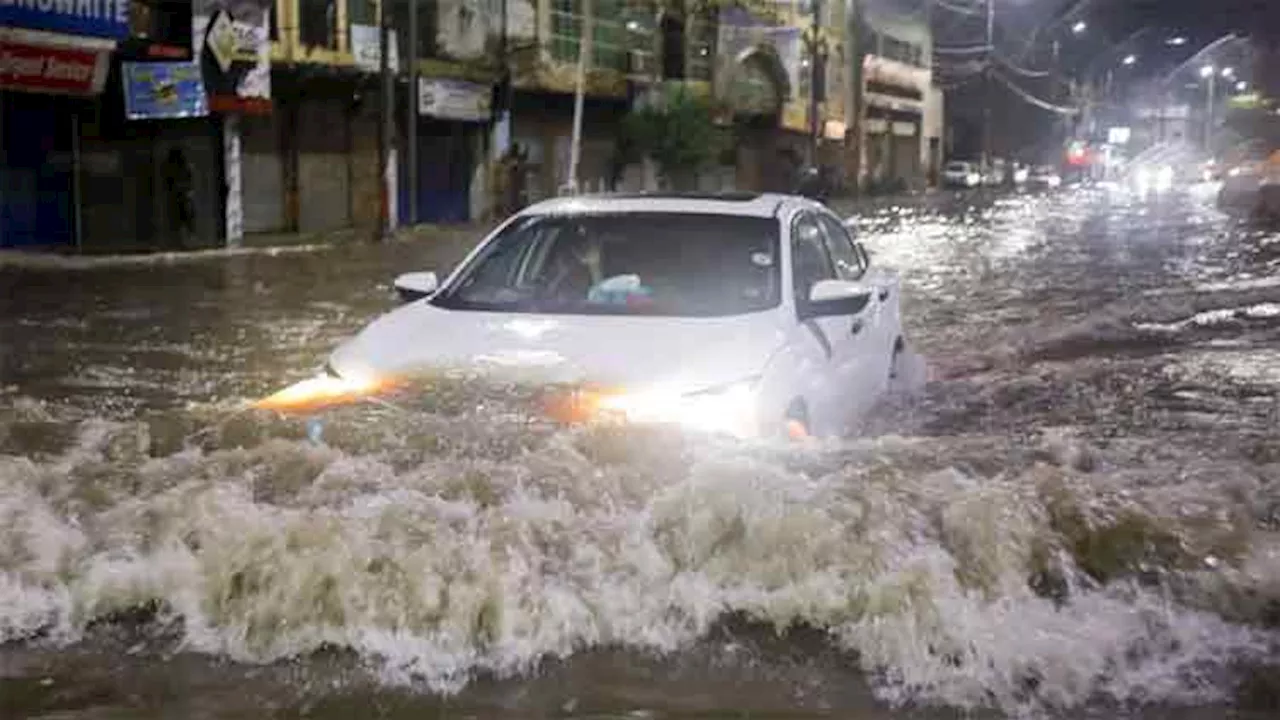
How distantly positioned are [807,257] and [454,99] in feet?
82.6

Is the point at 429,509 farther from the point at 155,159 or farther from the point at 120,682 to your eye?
the point at 155,159

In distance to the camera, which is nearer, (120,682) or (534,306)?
(120,682)

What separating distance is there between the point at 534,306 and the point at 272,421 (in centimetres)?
132

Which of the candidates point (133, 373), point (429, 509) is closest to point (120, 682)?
point (429, 509)

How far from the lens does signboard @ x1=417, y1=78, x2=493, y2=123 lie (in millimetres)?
30453

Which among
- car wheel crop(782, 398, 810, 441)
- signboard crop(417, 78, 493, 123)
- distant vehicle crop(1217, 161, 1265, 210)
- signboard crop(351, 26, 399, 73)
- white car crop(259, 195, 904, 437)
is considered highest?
signboard crop(351, 26, 399, 73)

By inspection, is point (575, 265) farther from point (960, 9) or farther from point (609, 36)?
point (960, 9)

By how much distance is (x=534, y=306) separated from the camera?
6.75 metres

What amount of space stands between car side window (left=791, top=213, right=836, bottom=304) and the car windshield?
0.13m

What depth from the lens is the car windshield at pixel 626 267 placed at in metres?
6.74

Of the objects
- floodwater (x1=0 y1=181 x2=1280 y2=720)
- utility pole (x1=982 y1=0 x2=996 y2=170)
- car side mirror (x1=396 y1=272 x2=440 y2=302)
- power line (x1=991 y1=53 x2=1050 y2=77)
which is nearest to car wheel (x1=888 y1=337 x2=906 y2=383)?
floodwater (x1=0 y1=181 x2=1280 y2=720)

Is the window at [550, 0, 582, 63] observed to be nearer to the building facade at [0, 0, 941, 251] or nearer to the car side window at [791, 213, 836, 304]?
the building facade at [0, 0, 941, 251]

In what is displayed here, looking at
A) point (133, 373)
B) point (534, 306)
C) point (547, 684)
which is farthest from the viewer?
point (133, 373)

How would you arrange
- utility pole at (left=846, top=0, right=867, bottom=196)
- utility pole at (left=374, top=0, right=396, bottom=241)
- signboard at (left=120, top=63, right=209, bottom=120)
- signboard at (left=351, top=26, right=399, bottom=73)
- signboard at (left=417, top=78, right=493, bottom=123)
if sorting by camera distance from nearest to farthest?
1. signboard at (left=120, top=63, right=209, bottom=120)
2. utility pole at (left=374, top=0, right=396, bottom=241)
3. signboard at (left=351, top=26, right=399, bottom=73)
4. signboard at (left=417, top=78, right=493, bottom=123)
5. utility pole at (left=846, top=0, right=867, bottom=196)
